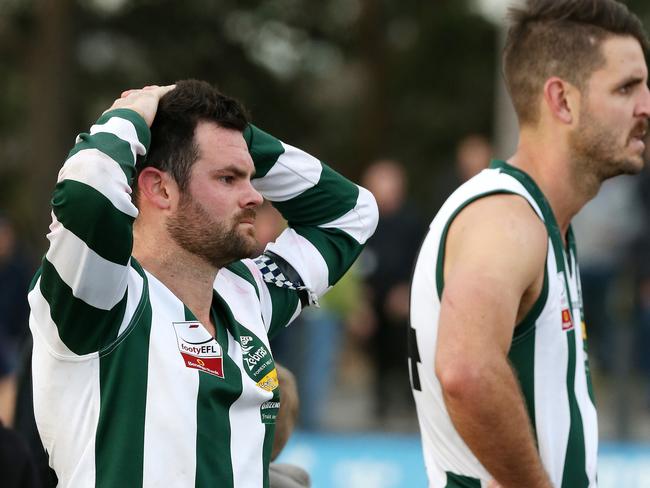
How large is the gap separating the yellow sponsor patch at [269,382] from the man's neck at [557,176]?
41.9 inches

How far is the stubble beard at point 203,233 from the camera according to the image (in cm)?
321

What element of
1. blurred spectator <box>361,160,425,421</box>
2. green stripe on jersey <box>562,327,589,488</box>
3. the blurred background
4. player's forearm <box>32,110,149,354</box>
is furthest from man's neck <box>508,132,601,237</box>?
blurred spectator <box>361,160,425,421</box>

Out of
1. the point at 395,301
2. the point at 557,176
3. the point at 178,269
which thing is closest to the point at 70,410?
the point at 178,269

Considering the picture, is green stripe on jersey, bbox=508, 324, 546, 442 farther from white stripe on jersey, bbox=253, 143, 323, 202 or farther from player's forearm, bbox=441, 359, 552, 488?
white stripe on jersey, bbox=253, 143, 323, 202

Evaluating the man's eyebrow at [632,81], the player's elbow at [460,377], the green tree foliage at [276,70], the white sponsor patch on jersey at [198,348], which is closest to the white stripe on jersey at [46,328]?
the white sponsor patch on jersey at [198,348]

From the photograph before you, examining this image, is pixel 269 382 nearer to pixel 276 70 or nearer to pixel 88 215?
pixel 88 215

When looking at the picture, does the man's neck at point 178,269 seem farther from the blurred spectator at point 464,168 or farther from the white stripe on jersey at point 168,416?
the blurred spectator at point 464,168

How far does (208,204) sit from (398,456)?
19.8 feet

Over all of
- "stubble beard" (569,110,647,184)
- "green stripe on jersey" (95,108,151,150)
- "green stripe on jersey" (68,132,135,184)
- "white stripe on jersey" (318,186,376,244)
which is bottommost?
"green stripe on jersey" (68,132,135,184)

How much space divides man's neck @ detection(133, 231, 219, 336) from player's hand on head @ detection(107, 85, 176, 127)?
1.05 feet

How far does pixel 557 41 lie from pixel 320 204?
91 cm

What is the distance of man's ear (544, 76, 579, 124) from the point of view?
150 inches

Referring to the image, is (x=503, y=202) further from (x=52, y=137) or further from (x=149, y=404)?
(x=52, y=137)

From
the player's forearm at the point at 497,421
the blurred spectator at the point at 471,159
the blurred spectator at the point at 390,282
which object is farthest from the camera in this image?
the blurred spectator at the point at 471,159
